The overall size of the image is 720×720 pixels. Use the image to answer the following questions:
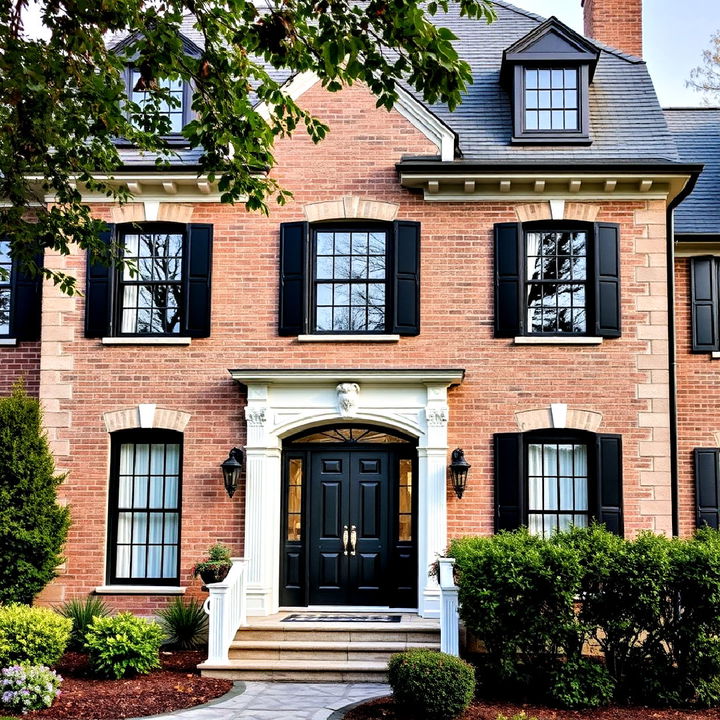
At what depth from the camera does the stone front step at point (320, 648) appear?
11508mm

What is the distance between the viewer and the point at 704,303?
49.3 feet

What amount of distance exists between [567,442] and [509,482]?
1.05 meters

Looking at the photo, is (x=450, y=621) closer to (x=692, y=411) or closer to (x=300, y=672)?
(x=300, y=672)

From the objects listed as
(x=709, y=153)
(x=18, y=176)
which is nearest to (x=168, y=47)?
(x=18, y=176)

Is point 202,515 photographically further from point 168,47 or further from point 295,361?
point 168,47

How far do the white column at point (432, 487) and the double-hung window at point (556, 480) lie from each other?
2.64ft

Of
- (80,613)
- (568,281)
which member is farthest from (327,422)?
(80,613)

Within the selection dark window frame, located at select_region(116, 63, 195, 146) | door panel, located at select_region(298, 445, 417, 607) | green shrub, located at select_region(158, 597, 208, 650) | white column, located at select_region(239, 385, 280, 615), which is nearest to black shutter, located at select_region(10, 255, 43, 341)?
dark window frame, located at select_region(116, 63, 195, 146)

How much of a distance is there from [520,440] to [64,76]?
764 centimetres

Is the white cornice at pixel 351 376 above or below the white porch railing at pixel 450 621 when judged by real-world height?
above

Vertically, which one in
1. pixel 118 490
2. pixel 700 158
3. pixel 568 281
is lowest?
pixel 118 490

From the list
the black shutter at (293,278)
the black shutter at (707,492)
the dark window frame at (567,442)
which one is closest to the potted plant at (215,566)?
the black shutter at (293,278)

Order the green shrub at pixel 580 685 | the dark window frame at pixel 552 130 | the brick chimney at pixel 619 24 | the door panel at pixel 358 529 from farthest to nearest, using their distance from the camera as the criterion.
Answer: the brick chimney at pixel 619 24 → the dark window frame at pixel 552 130 → the door panel at pixel 358 529 → the green shrub at pixel 580 685

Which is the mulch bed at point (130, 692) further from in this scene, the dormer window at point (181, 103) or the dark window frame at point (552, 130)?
the dark window frame at point (552, 130)
